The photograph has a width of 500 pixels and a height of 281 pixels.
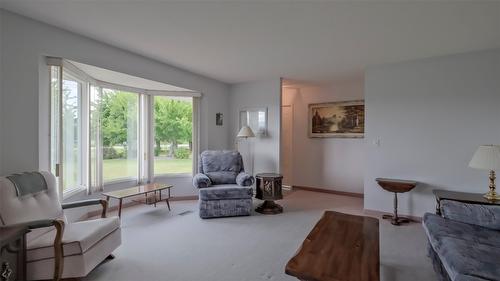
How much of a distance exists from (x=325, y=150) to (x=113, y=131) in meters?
4.17

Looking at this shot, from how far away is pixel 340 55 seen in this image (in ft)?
11.1

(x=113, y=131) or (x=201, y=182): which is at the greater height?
(x=113, y=131)

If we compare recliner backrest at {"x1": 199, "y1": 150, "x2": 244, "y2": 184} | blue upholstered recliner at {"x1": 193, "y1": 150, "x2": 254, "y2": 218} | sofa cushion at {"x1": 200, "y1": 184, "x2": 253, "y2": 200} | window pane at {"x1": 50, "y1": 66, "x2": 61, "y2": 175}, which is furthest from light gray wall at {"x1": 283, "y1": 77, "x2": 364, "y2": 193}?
window pane at {"x1": 50, "y1": 66, "x2": 61, "y2": 175}

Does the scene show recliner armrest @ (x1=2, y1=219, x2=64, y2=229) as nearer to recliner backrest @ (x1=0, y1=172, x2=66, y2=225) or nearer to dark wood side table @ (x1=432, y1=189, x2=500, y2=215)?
recliner backrest @ (x1=0, y1=172, x2=66, y2=225)

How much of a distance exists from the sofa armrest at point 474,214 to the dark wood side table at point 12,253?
3.61 meters

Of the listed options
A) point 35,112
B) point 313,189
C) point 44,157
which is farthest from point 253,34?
point 313,189

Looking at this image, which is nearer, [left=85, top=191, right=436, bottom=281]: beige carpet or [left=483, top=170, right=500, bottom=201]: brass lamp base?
[left=85, top=191, right=436, bottom=281]: beige carpet

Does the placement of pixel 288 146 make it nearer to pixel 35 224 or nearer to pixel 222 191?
pixel 222 191

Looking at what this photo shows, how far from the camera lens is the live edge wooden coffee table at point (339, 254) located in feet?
4.83

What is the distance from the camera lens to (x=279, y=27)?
2.52m

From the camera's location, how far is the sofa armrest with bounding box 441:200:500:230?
2201 mm

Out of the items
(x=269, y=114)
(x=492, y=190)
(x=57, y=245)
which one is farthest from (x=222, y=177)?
(x=492, y=190)

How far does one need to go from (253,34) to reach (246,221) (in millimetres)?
2443

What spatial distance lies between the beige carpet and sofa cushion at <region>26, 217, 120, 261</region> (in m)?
0.36
